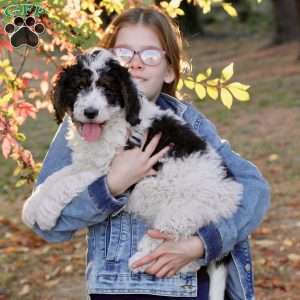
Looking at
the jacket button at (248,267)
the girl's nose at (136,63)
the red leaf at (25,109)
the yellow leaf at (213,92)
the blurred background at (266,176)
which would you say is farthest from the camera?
the blurred background at (266,176)

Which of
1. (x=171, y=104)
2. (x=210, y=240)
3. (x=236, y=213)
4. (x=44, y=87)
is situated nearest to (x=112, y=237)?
(x=210, y=240)

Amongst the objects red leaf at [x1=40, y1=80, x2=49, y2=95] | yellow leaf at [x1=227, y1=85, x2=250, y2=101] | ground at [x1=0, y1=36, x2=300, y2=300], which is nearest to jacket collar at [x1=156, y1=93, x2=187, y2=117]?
yellow leaf at [x1=227, y1=85, x2=250, y2=101]

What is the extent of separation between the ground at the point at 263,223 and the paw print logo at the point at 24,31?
283 centimetres

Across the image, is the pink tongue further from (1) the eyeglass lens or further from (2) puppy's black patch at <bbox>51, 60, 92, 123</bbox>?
(1) the eyeglass lens

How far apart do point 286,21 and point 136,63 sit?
21167 mm

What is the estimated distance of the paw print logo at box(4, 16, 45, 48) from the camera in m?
3.95

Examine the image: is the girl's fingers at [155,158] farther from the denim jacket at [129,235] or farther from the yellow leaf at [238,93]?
the yellow leaf at [238,93]

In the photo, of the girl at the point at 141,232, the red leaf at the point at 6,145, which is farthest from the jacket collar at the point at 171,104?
the red leaf at the point at 6,145

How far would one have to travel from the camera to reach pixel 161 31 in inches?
144

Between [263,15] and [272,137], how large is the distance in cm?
2977

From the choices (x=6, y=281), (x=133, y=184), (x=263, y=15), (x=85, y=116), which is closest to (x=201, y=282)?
(x=133, y=184)

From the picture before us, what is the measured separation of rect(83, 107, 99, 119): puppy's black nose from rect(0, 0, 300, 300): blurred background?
141 cm

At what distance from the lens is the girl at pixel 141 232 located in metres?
3.16

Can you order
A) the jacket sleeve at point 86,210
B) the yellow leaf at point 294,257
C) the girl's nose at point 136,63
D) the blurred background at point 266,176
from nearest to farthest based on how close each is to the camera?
the jacket sleeve at point 86,210 → the girl's nose at point 136,63 → the blurred background at point 266,176 → the yellow leaf at point 294,257
